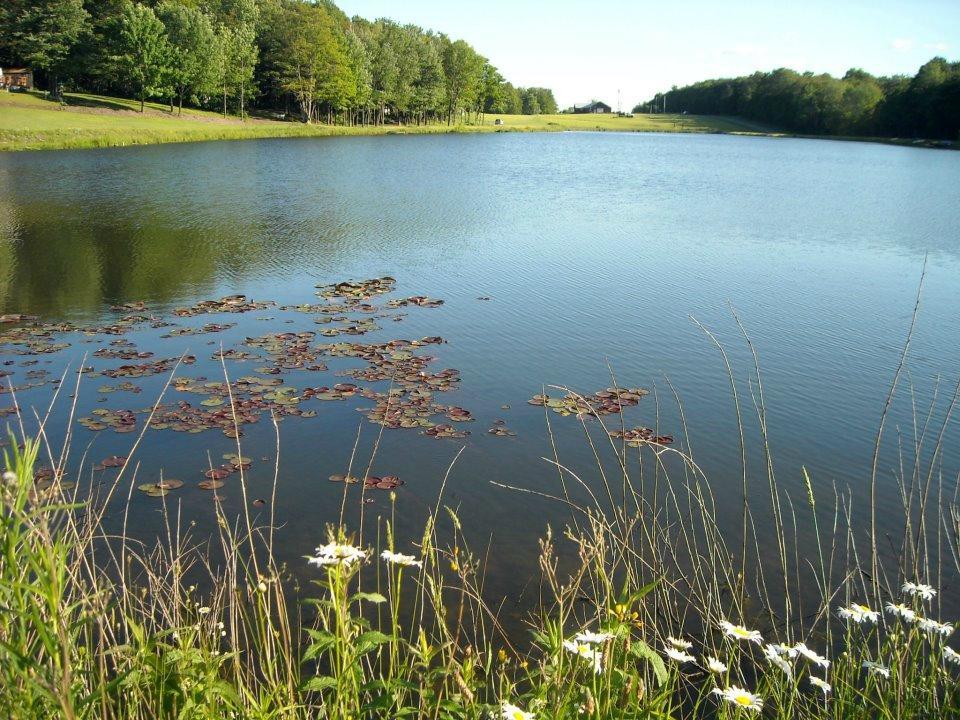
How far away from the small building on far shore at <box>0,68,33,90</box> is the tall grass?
57.6 metres

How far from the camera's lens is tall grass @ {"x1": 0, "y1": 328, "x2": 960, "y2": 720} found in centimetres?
231

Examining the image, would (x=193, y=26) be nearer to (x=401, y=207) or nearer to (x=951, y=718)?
(x=401, y=207)

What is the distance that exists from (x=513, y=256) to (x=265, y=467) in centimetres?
1074

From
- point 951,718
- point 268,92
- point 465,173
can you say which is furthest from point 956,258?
point 268,92

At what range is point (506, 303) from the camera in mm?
12789

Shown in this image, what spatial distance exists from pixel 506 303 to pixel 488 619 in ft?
27.0

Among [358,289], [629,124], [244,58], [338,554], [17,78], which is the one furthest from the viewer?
[629,124]

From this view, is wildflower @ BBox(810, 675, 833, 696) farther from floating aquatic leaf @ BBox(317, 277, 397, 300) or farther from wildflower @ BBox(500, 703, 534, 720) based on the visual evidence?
floating aquatic leaf @ BBox(317, 277, 397, 300)

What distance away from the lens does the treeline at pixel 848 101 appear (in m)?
74.4

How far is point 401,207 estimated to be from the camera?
2403 cm

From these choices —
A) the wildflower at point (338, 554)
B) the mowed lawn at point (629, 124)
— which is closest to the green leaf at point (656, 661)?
the wildflower at point (338, 554)

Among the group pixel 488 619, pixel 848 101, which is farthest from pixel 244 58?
pixel 848 101

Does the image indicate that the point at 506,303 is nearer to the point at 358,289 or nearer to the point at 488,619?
the point at 358,289

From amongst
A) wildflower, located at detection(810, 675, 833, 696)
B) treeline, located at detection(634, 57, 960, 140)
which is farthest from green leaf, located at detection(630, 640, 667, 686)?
treeline, located at detection(634, 57, 960, 140)
